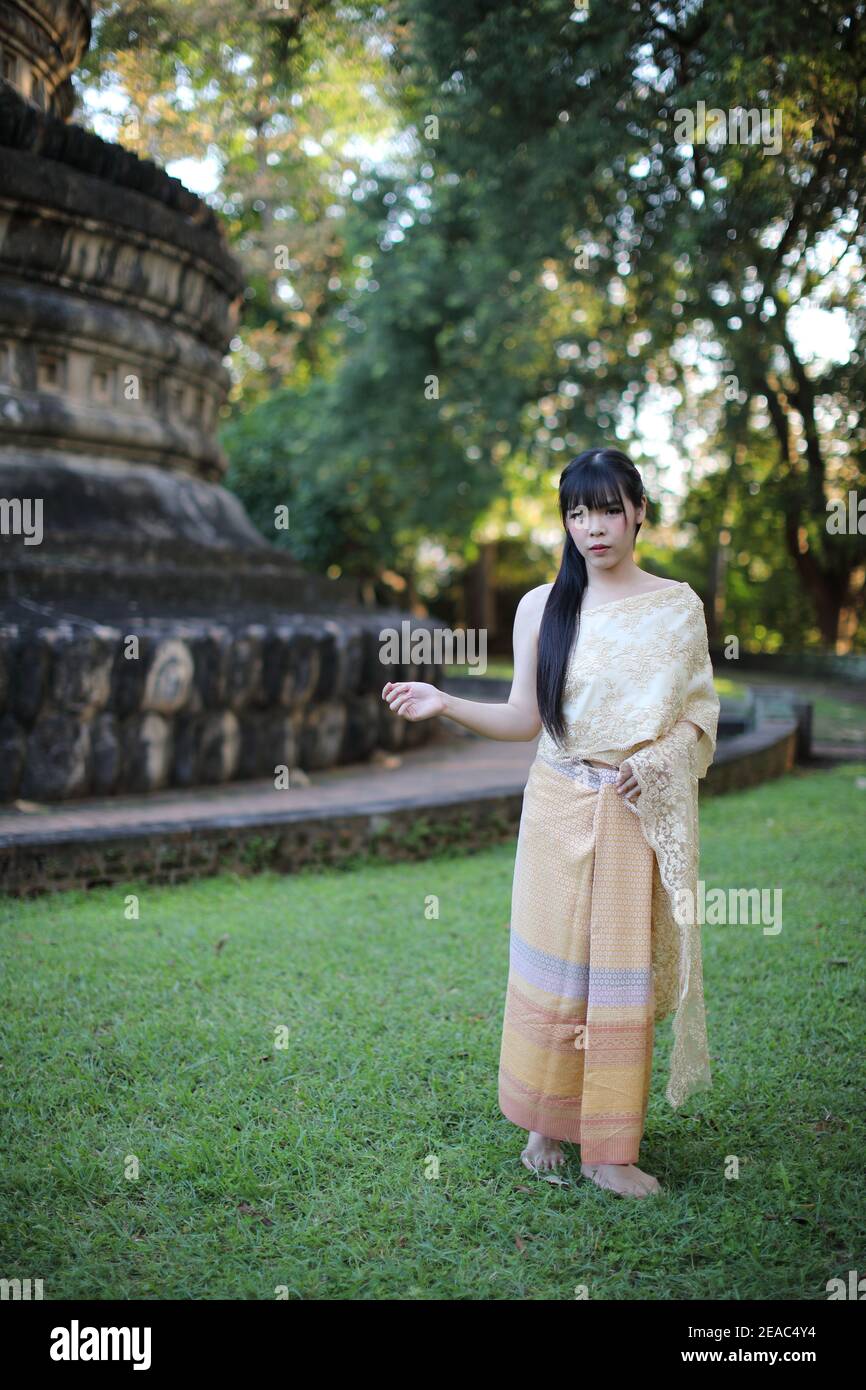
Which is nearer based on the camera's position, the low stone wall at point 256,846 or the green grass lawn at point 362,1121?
the green grass lawn at point 362,1121

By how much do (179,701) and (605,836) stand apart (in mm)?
3357

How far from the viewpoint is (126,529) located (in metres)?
6.43

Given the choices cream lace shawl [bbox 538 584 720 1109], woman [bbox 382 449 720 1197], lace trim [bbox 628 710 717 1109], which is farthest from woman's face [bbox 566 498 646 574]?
lace trim [bbox 628 710 717 1109]

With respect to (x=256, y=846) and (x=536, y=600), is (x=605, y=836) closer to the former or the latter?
(x=536, y=600)

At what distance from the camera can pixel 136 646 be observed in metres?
5.16

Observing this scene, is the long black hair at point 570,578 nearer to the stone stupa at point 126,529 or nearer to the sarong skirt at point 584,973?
the sarong skirt at point 584,973

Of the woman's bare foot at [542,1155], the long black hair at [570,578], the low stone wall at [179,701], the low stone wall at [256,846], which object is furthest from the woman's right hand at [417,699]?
the low stone wall at [179,701]

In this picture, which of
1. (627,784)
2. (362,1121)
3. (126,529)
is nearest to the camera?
(627,784)

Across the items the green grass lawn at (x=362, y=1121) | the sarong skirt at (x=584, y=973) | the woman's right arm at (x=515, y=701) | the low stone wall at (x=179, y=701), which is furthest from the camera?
the low stone wall at (x=179, y=701)

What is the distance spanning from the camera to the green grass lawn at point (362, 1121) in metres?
2.14

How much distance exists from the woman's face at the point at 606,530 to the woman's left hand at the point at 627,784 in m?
0.45

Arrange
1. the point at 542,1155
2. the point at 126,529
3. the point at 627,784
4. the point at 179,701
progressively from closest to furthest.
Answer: the point at 627,784 → the point at 542,1155 → the point at 179,701 → the point at 126,529

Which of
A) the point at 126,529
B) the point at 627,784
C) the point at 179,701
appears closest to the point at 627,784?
the point at 627,784
